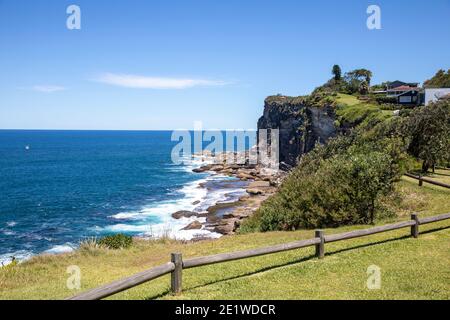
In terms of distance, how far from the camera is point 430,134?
38.0 metres

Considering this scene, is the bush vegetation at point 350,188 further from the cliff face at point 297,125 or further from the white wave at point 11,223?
the cliff face at point 297,125

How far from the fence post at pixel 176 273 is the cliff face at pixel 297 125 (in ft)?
204

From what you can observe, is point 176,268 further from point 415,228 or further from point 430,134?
point 430,134

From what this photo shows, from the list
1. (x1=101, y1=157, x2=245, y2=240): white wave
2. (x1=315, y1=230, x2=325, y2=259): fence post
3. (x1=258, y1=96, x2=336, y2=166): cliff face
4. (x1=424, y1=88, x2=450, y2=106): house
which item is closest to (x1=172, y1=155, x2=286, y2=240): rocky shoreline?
(x1=101, y1=157, x2=245, y2=240): white wave

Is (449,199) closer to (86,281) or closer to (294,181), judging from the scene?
(294,181)

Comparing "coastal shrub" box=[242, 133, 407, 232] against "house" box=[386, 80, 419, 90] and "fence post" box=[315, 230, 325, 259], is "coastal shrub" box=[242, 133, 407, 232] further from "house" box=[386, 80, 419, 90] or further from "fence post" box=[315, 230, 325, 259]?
"house" box=[386, 80, 419, 90]

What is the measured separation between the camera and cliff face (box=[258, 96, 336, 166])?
77.5m

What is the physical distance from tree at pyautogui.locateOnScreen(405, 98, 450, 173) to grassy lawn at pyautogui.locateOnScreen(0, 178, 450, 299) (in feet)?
66.3

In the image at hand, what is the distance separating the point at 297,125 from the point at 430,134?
5639 centimetres

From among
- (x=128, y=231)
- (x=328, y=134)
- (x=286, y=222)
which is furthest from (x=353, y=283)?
(x=328, y=134)

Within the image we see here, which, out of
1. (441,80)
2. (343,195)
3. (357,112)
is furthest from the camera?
(441,80)

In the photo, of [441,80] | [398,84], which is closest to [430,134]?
[441,80]

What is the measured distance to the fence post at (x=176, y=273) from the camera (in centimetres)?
970

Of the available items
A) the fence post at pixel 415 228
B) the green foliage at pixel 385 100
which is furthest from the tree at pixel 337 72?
the fence post at pixel 415 228
